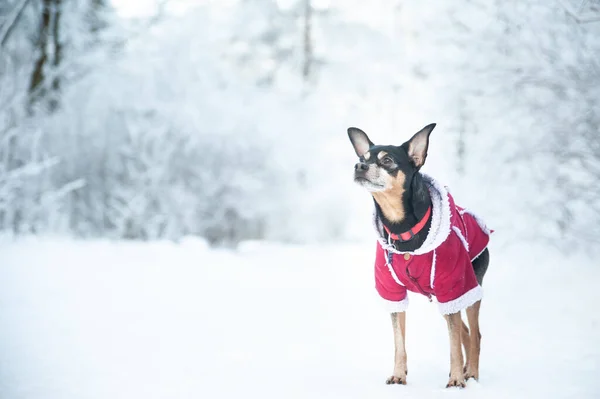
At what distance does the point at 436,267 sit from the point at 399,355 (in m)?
0.76

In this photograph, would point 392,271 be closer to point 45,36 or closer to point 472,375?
point 472,375

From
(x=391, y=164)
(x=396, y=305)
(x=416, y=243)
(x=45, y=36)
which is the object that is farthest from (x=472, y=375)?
(x=45, y=36)

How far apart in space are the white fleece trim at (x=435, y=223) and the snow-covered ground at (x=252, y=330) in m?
0.99

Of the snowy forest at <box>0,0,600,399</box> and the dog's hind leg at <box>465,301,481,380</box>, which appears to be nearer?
the dog's hind leg at <box>465,301,481,380</box>

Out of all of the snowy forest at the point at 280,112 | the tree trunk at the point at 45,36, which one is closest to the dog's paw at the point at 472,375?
the snowy forest at the point at 280,112

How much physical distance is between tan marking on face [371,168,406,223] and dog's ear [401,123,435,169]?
179 millimetres

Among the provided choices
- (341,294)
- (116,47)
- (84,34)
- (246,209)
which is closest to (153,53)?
(116,47)

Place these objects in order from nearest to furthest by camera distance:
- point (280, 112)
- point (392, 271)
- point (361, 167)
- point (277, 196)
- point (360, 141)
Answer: point (361, 167), point (392, 271), point (360, 141), point (280, 112), point (277, 196)

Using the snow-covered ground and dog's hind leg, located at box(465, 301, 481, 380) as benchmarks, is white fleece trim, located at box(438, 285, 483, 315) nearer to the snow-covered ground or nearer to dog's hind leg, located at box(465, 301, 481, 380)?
dog's hind leg, located at box(465, 301, 481, 380)

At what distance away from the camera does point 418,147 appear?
3.90 meters

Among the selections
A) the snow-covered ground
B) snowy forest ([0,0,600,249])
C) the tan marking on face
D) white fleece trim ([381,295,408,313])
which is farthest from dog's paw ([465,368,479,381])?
snowy forest ([0,0,600,249])

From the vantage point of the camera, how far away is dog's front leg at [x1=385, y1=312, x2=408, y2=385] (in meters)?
3.95

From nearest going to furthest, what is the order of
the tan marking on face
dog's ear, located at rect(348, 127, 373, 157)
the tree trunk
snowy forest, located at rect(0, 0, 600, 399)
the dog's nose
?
the dog's nose < the tan marking on face < dog's ear, located at rect(348, 127, 373, 157) < snowy forest, located at rect(0, 0, 600, 399) < the tree trunk

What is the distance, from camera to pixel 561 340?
5.69 meters
